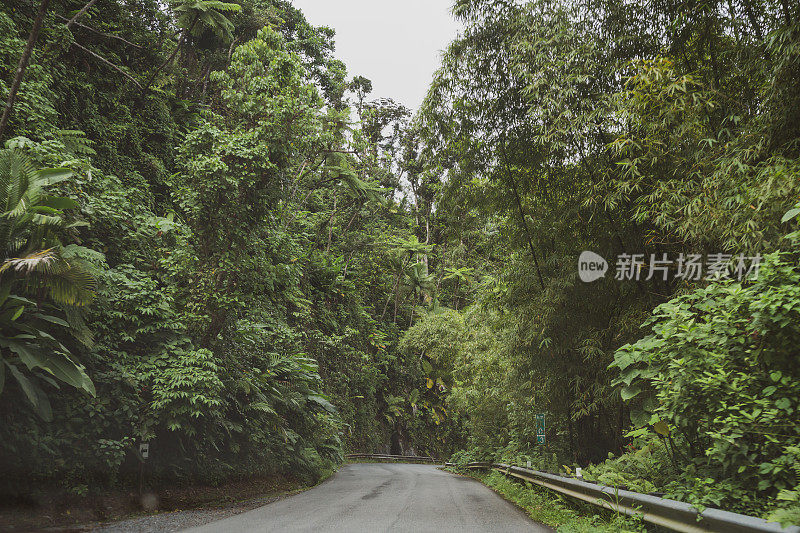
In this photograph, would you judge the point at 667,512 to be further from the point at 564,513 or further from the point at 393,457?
the point at 393,457

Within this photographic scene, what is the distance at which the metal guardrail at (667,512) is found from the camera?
9.83ft

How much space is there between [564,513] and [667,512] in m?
2.62

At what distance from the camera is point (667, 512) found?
3957 mm

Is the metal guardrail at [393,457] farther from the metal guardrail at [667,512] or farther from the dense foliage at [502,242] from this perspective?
the metal guardrail at [667,512]

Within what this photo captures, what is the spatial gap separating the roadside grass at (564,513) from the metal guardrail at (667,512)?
0.13 meters

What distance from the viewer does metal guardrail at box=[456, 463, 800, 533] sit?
2996mm

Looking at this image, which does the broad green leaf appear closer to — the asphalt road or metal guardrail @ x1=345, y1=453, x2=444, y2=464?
the asphalt road

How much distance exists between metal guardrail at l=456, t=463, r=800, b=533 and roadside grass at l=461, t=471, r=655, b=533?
126 millimetres

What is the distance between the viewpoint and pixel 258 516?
6535mm

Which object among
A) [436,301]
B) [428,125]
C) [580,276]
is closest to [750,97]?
[580,276]

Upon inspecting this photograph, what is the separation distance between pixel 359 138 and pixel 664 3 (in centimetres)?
1203

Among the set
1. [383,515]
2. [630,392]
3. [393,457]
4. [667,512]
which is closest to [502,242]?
[630,392]

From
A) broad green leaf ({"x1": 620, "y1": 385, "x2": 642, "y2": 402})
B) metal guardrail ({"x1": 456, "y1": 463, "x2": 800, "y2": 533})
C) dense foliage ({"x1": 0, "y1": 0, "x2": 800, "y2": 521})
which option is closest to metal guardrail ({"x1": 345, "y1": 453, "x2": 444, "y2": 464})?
dense foliage ({"x1": 0, "y1": 0, "x2": 800, "y2": 521})

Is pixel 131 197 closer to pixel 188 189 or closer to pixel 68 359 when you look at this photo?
pixel 188 189
